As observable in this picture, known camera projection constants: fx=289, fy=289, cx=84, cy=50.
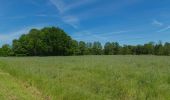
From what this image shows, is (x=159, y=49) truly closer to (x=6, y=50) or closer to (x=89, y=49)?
(x=89, y=49)

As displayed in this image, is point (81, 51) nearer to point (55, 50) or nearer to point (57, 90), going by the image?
point (55, 50)

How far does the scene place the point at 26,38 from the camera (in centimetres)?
9100

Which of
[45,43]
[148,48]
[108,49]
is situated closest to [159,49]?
[148,48]

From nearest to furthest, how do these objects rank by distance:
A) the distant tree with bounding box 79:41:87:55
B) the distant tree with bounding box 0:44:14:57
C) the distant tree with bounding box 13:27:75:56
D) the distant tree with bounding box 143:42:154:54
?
the distant tree with bounding box 13:27:75:56
the distant tree with bounding box 0:44:14:57
the distant tree with bounding box 79:41:87:55
the distant tree with bounding box 143:42:154:54

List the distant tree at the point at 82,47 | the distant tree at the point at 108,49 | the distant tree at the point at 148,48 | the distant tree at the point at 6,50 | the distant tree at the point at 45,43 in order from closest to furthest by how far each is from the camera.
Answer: the distant tree at the point at 45,43
the distant tree at the point at 6,50
the distant tree at the point at 82,47
the distant tree at the point at 148,48
the distant tree at the point at 108,49

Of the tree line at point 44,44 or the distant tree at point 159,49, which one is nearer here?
the tree line at point 44,44

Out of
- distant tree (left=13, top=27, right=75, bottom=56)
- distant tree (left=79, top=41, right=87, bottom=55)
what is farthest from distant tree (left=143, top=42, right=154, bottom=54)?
distant tree (left=13, top=27, right=75, bottom=56)

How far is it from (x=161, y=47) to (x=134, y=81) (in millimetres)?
103180

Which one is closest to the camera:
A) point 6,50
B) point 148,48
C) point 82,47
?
point 6,50

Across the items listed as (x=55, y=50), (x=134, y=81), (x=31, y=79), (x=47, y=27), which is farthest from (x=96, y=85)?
(x=47, y=27)

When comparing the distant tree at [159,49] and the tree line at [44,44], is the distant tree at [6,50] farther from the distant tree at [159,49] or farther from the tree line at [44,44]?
the distant tree at [159,49]

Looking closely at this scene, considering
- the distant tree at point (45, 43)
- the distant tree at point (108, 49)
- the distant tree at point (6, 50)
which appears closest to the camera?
the distant tree at point (45, 43)

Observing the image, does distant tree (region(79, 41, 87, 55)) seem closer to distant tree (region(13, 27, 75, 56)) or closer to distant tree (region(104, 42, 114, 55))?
distant tree (region(104, 42, 114, 55))

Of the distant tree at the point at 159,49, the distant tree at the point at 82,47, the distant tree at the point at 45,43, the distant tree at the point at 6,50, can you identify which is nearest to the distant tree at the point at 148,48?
the distant tree at the point at 159,49
